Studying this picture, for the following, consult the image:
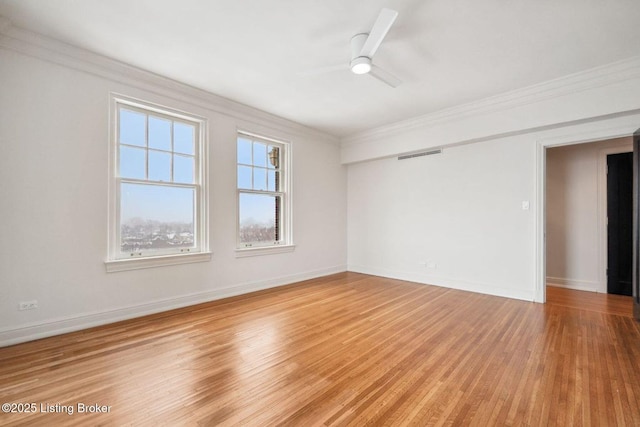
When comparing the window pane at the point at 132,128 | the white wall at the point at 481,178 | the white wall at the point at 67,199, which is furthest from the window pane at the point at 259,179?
the white wall at the point at 481,178

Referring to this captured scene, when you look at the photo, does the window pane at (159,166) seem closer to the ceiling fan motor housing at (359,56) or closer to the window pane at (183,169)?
the window pane at (183,169)

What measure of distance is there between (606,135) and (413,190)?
265 centimetres

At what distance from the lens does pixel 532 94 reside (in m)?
3.88

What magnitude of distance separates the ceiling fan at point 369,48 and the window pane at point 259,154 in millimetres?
2139

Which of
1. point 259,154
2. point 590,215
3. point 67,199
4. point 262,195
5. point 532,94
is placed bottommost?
point 590,215

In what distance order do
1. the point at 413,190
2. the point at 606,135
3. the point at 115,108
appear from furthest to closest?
the point at 413,190, the point at 606,135, the point at 115,108

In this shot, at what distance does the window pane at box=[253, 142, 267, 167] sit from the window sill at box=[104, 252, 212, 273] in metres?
1.76

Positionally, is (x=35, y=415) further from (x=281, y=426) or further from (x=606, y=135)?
(x=606, y=135)

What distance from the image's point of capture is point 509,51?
3.02 meters

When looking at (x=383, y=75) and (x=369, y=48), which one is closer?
(x=369, y=48)

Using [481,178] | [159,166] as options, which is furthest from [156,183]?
[481,178]

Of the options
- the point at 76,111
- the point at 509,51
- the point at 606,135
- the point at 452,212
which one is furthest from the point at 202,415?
the point at 606,135

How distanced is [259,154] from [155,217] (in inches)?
77.7

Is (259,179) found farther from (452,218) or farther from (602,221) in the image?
(602,221)
